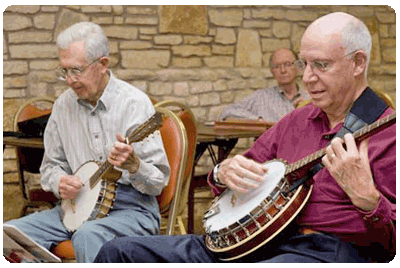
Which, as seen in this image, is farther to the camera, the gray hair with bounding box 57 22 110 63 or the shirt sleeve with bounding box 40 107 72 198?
the shirt sleeve with bounding box 40 107 72 198

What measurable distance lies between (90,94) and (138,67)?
10.3 ft

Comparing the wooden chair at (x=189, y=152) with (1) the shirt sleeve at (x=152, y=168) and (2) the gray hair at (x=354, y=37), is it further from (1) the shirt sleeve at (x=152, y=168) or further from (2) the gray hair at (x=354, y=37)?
(2) the gray hair at (x=354, y=37)

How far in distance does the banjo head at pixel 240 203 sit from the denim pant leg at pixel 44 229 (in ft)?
2.35

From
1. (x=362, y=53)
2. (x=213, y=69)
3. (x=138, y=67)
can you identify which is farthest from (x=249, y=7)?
(x=362, y=53)

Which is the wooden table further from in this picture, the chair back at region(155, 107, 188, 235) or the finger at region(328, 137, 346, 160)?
the finger at region(328, 137, 346, 160)

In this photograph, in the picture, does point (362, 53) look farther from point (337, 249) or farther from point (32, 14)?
point (32, 14)

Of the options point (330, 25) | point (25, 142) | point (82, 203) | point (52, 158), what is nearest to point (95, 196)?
point (82, 203)

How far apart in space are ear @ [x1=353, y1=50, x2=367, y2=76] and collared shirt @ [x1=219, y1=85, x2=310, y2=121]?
3.69 m

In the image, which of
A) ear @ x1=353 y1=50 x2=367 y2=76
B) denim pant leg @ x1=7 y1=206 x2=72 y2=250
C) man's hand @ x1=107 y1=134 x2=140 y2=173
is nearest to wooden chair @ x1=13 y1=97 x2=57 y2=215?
denim pant leg @ x1=7 y1=206 x2=72 y2=250

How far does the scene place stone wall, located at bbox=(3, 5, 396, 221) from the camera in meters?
5.36

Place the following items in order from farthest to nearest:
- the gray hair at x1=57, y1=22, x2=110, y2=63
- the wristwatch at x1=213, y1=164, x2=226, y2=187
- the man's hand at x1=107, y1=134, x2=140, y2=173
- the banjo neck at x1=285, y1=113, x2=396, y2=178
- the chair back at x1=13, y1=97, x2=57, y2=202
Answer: the chair back at x1=13, y1=97, x2=57, y2=202, the gray hair at x1=57, y1=22, x2=110, y2=63, the man's hand at x1=107, y1=134, x2=140, y2=173, the wristwatch at x1=213, y1=164, x2=226, y2=187, the banjo neck at x1=285, y1=113, x2=396, y2=178

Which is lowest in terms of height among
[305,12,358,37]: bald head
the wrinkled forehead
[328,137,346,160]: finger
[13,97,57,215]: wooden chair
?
[13,97,57,215]: wooden chair

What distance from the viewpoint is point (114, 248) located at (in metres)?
2.05

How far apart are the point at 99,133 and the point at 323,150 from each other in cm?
115
